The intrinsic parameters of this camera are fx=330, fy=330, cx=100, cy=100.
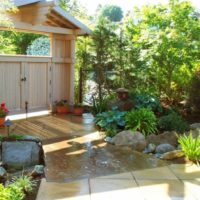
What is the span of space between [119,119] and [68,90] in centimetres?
350

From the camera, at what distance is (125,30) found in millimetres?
10758

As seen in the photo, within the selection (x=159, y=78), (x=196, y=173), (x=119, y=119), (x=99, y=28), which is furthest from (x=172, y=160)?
(x=99, y=28)

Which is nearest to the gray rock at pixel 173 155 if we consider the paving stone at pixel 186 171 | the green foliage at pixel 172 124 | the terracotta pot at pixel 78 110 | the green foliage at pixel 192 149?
the green foliage at pixel 192 149

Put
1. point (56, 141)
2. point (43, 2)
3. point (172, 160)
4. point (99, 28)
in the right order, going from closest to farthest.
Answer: point (172, 160) < point (56, 141) < point (43, 2) < point (99, 28)

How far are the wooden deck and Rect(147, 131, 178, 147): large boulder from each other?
1754 millimetres

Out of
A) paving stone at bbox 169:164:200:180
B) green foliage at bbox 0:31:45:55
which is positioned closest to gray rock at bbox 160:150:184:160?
paving stone at bbox 169:164:200:180

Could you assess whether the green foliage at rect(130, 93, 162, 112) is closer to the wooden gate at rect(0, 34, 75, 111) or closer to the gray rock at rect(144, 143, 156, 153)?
the gray rock at rect(144, 143, 156, 153)

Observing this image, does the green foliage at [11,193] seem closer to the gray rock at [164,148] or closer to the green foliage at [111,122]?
the gray rock at [164,148]

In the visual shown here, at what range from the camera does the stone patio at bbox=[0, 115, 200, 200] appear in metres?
4.27

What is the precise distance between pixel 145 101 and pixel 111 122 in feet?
4.89

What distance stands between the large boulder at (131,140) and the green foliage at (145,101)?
1.78 meters

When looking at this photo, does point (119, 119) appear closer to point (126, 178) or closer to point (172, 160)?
point (172, 160)

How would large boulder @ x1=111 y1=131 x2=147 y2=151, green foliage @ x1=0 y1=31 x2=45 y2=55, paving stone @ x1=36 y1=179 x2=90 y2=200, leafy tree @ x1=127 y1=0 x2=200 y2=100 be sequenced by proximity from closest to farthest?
1. paving stone @ x1=36 y1=179 x2=90 y2=200
2. large boulder @ x1=111 y1=131 x2=147 y2=151
3. leafy tree @ x1=127 y1=0 x2=200 y2=100
4. green foliage @ x1=0 y1=31 x2=45 y2=55

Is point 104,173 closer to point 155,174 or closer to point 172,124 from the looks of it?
point 155,174
